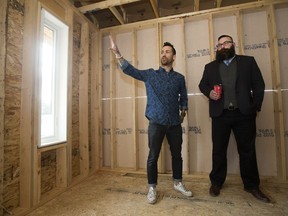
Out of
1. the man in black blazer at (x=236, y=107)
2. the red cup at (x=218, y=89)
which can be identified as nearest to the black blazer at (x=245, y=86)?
the man in black blazer at (x=236, y=107)

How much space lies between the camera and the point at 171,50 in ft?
6.83

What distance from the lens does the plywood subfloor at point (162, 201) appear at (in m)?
1.67

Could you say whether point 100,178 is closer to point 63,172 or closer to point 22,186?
point 63,172

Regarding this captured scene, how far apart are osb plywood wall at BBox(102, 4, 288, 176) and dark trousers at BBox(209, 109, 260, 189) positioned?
54 centimetres

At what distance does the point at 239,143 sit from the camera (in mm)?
2000

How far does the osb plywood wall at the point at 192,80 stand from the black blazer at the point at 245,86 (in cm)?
56

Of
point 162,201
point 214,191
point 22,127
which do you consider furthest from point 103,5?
point 214,191

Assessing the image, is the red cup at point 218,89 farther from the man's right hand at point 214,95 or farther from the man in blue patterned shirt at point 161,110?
the man in blue patterned shirt at point 161,110

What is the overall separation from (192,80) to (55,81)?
6.12 ft

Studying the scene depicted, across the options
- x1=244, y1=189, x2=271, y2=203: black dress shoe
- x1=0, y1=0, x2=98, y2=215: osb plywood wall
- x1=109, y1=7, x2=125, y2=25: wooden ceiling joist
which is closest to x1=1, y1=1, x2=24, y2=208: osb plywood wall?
x1=0, y1=0, x2=98, y2=215: osb plywood wall

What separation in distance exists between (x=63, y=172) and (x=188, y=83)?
6.72 ft

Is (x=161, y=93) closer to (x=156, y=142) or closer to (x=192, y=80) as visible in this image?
(x=156, y=142)

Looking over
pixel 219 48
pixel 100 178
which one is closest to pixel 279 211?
pixel 219 48

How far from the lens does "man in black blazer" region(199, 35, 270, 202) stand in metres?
1.92
